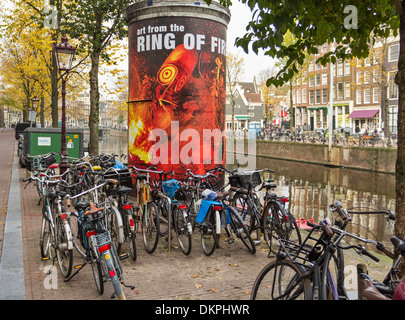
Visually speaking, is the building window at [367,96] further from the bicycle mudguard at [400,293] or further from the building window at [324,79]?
the bicycle mudguard at [400,293]

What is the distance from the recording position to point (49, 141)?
15.5 metres

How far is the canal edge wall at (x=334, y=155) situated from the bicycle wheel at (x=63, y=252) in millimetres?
21280

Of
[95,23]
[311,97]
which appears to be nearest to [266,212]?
[95,23]

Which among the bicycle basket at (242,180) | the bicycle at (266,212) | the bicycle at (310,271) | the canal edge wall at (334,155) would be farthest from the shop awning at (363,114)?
the bicycle at (310,271)

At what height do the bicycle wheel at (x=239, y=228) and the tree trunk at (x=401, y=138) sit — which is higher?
the tree trunk at (x=401, y=138)

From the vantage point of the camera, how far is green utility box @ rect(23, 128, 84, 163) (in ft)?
50.1

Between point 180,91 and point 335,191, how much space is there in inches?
434

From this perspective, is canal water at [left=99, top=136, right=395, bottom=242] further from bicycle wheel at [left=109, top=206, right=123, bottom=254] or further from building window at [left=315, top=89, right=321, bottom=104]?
building window at [left=315, top=89, right=321, bottom=104]

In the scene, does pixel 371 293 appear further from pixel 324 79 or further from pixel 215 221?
pixel 324 79

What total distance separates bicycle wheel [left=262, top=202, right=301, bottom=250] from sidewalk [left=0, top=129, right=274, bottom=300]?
0.33 meters

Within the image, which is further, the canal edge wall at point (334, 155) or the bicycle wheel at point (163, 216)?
the canal edge wall at point (334, 155)

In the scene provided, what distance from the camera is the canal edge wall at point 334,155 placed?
980 inches

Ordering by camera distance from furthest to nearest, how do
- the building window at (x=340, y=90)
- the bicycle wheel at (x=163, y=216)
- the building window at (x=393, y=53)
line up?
the building window at (x=340, y=90) → the building window at (x=393, y=53) → the bicycle wheel at (x=163, y=216)
